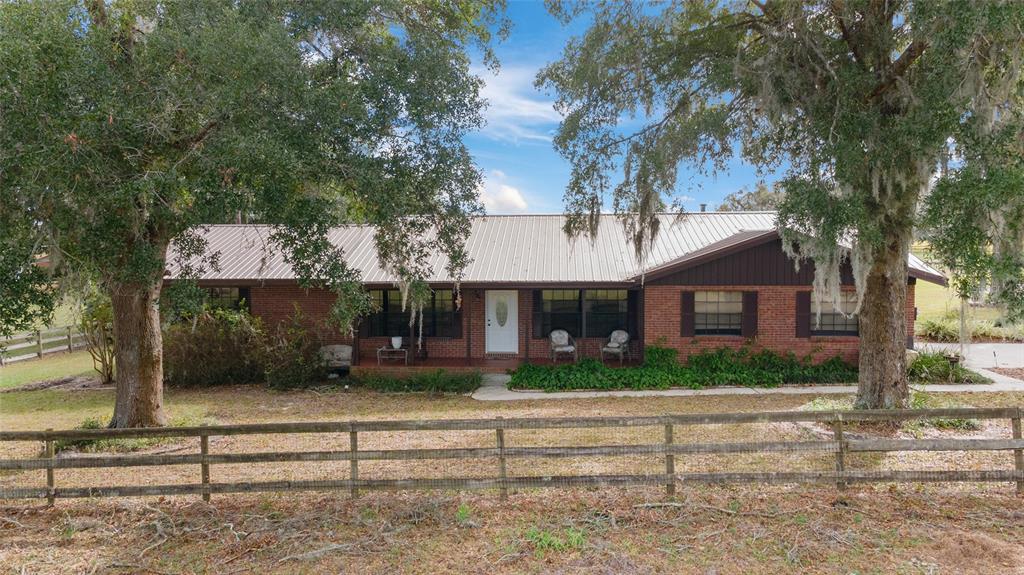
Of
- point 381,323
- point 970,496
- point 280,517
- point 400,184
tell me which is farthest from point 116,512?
point 381,323

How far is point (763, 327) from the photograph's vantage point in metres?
14.4

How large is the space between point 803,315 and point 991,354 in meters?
7.65

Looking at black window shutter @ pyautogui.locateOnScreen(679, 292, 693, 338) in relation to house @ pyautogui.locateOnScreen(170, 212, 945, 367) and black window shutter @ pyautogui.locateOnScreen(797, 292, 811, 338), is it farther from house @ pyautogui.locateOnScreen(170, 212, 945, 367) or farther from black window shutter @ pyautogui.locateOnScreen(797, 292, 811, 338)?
black window shutter @ pyautogui.locateOnScreen(797, 292, 811, 338)

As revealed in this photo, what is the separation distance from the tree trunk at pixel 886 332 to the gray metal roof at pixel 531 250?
5.35m

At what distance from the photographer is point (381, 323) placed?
16.2m

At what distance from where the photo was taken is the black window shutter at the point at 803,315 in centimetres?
1424

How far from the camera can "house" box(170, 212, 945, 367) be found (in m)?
14.2

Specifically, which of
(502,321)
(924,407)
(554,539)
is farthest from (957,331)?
(554,539)

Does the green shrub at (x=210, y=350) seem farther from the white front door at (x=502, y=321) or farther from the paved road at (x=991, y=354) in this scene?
the paved road at (x=991, y=354)

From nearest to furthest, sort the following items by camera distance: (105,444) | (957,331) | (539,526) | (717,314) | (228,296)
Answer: (539,526), (105,444), (717,314), (228,296), (957,331)

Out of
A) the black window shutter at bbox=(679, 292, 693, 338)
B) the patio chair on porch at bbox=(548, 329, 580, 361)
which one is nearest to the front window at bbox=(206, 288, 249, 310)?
the patio chair on porch at bbox=(548, 329, 580, 361)

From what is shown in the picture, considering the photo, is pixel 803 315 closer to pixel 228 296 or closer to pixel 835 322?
pixel 835 322

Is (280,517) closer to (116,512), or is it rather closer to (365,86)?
(116,512)

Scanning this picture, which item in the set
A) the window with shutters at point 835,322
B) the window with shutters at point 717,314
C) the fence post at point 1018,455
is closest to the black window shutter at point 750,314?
the window with shutters at point 717,314
